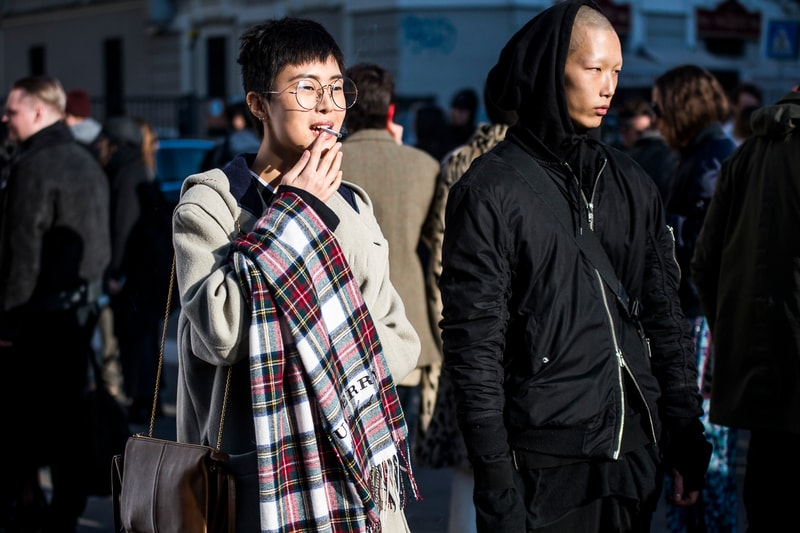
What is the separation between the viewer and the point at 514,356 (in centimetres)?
310

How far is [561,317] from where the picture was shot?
3.06 m

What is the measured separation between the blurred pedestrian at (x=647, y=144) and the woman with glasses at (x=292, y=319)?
148 inches

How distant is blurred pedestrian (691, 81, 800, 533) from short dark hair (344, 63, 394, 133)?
1712 millimetres

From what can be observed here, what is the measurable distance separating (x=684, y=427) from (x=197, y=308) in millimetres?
1345

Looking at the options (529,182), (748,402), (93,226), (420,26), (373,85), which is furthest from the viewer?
(420,26)

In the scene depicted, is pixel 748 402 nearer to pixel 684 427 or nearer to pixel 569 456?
pixel 684 427

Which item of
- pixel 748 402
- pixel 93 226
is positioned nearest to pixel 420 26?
pixel 93 226

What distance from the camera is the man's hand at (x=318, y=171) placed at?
281 centimetres

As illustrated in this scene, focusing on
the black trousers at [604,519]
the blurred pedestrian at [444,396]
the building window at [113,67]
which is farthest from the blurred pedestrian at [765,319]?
the building window at [113,67]

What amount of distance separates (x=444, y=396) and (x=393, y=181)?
0.94 m

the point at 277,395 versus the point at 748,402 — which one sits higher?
the point at 277,395

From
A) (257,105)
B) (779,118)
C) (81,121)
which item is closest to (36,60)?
(81,121)

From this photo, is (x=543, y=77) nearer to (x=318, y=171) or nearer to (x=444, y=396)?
(x=318, y=171)

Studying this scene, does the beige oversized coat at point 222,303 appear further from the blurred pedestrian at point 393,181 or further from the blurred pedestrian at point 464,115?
the blurred pedestrian at point 464,115
